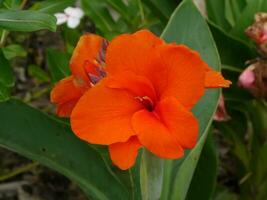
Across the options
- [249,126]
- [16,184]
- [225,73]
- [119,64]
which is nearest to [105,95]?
[119,64]

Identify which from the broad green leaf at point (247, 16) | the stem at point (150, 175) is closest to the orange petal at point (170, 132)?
the stem at point (150, 175)

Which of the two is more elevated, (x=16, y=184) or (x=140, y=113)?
(x=140, y=113)

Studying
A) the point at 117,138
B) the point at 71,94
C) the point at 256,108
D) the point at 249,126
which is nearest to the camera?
the point at 117,138

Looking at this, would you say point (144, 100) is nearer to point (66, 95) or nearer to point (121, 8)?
point (66, 95)

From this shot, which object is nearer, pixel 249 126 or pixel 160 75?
pixel 160 75

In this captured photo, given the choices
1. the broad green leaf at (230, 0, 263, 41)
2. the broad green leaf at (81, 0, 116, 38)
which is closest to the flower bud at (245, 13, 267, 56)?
the broad green leaf at (230, 0, 263, 41)

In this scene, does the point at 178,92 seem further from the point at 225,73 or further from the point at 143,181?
the point at 225,73

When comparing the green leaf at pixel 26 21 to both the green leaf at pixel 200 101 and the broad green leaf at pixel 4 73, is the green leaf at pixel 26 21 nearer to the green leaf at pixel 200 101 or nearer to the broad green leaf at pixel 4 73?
the broad green leaf at pixel 4 73

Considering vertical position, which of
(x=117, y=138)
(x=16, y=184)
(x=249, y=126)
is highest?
(x=117, y=138)
